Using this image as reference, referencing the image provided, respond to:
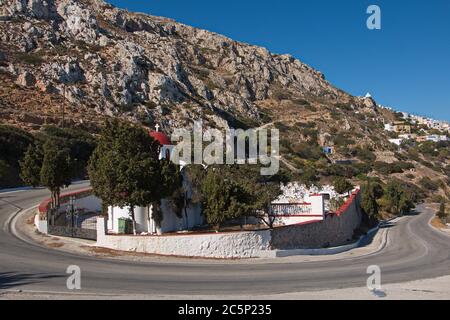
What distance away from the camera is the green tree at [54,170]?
91.1 ft

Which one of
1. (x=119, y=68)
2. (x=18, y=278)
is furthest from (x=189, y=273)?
(x=119, y=68)

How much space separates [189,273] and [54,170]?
43.7ft

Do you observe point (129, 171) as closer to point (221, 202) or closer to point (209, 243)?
point (221, 202)

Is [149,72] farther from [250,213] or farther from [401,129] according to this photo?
[401,129]

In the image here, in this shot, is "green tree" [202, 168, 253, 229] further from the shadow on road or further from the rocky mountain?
the rocky mountain

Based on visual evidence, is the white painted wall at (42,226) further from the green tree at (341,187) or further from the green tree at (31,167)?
the green tree at (341,187)

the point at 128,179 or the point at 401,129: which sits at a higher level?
the point at 401,129

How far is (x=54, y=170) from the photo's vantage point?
2786 centimetres

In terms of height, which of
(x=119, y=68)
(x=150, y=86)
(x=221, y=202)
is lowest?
(x=221, y=202)

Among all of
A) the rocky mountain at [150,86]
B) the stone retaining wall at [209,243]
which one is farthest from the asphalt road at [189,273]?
the rocky mountain at [150,86]

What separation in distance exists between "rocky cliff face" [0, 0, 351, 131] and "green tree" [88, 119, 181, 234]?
49.8m
